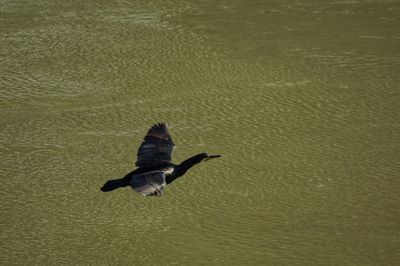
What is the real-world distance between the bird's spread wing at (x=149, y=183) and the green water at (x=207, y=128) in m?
0.80

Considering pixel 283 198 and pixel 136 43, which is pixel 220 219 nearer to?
pixel 283 198

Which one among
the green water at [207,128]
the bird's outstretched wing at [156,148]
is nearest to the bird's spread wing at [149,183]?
the bird's outstretched wing at [156,148]

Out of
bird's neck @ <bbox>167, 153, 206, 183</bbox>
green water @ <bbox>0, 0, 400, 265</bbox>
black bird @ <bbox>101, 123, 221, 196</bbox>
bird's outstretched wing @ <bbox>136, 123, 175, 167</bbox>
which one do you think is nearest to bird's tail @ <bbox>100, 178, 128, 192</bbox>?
black bird @ <bbox>101, 123, 221, 196</bbox>

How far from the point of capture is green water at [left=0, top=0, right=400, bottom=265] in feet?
18.9

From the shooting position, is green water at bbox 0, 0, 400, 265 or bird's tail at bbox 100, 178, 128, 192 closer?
bird's tail at bbox 100, 178, 128, 192

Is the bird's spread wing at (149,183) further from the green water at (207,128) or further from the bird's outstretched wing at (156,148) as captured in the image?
the green water at (207,128)

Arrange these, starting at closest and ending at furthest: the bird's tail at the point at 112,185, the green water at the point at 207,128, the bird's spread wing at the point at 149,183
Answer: the bird's spread wing at the point at 149,183 < the bird's tail at the point at 112,185 < the green water at the point at 207,128

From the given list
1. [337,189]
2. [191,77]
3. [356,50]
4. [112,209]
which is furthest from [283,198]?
[356,50]

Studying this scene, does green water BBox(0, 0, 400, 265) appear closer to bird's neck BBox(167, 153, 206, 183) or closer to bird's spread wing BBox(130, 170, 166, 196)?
bird's neck BBox(167, 153, 206, 183)

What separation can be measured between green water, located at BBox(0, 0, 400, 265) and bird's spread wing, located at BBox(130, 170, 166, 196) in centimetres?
80

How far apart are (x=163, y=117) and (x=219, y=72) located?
120 cm

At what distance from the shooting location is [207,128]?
7434 mm

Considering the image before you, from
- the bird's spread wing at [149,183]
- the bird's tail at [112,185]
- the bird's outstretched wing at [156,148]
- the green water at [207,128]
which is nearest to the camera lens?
the bird's spread wing at [149,183]

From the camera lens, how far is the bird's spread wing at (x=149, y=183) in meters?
4.65
